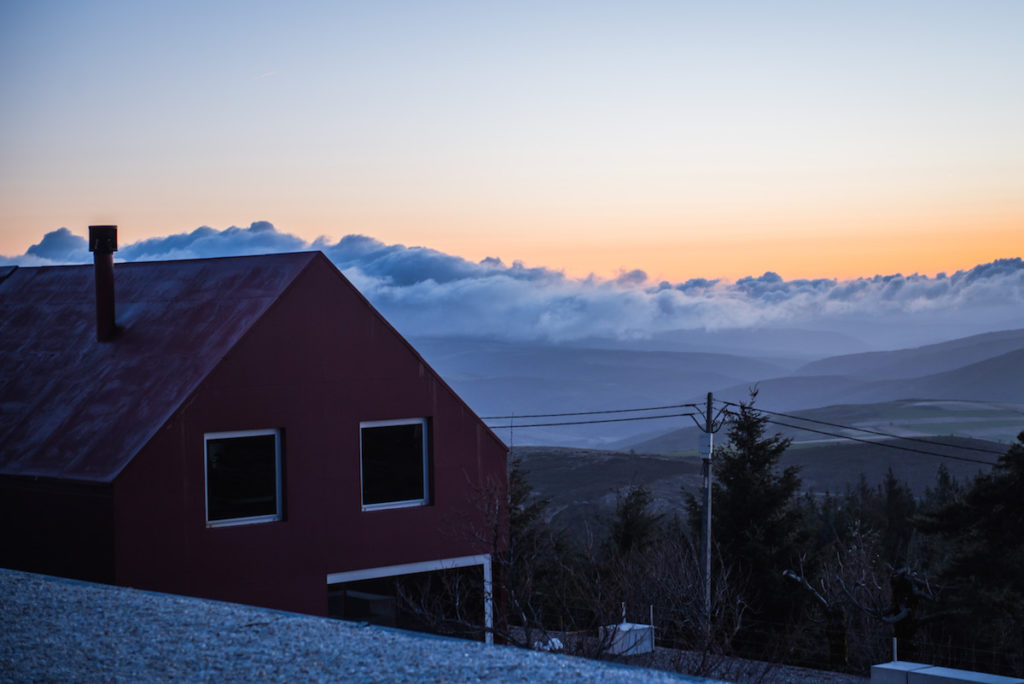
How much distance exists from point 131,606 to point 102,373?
24.4 feet

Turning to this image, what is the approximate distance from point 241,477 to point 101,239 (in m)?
5.54

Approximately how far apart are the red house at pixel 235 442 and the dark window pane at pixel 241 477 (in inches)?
1.1

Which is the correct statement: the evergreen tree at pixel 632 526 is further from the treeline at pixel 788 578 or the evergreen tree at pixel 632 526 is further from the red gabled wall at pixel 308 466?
the red gabled wall at pixel 308 466

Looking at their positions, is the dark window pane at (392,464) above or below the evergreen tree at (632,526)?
above

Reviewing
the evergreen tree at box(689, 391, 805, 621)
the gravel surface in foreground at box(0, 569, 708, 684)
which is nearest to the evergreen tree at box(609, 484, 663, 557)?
the evergreen tree at box(689, 391, 805, 621)

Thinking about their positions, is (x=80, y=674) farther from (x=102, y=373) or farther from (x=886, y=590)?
(x=886, y=590)

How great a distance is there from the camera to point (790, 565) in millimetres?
39969

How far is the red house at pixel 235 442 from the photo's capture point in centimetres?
1587

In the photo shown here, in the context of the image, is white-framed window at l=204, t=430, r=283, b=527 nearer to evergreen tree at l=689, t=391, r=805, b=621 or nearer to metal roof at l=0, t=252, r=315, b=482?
metal roof at l=0, t=252, r=315, b=482

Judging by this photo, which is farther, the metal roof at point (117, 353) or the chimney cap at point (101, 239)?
the chimney cap at point (101, 239)

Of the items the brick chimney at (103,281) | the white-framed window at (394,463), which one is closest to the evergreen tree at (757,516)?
the white-framed window at (394,463)

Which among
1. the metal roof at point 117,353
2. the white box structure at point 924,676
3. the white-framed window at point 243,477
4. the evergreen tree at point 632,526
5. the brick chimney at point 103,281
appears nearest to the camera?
the white-framed window at point 243,477

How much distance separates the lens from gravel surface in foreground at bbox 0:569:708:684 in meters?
8.84

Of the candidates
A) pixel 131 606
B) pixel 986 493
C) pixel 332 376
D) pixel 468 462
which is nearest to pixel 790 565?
pixel 986 493
